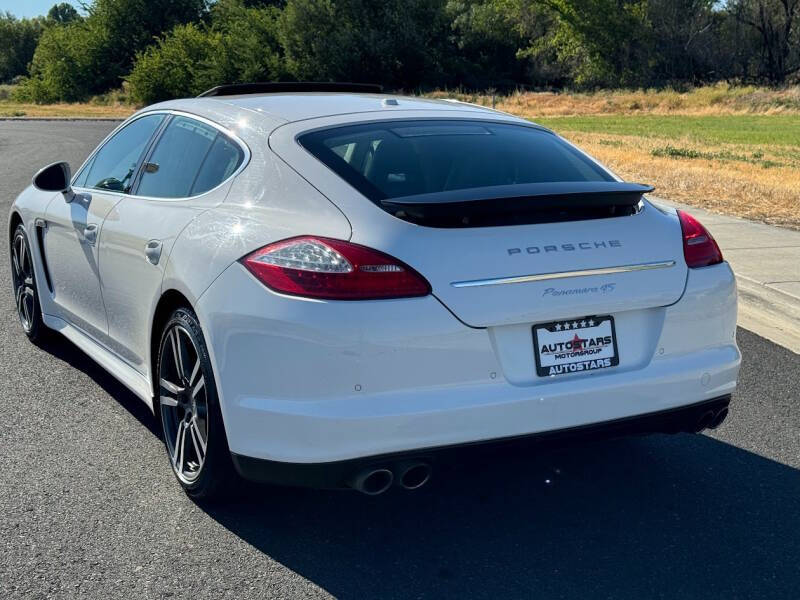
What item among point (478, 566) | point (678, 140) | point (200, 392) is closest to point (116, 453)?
point (200, 392)

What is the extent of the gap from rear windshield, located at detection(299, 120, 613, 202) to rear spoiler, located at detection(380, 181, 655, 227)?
0.18m

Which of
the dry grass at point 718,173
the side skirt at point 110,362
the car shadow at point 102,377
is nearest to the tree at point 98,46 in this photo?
the dry grass at point 718,173

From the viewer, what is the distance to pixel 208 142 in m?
4.39

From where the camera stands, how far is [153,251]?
4129 mm

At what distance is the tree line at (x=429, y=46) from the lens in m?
70.0

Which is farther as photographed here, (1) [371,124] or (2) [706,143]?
(2) [706,143]

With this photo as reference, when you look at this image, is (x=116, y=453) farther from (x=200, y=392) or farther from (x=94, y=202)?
(x=94, y=202)

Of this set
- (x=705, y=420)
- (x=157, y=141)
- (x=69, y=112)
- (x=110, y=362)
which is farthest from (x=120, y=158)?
(x=69, y=112)

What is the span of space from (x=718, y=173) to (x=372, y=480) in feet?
48.8

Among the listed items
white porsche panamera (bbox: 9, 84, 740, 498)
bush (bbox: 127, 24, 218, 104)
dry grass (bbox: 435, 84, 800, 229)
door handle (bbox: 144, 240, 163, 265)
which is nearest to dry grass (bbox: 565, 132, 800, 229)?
dry grass (bbox: 435, 84, 800, 229)

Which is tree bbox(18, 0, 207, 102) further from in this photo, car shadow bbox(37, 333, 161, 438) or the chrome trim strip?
the chrome trim strip

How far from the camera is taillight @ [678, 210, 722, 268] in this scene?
3883 mm

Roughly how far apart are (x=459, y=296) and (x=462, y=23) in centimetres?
7624

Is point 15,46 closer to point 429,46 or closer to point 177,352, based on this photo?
point 429,46
